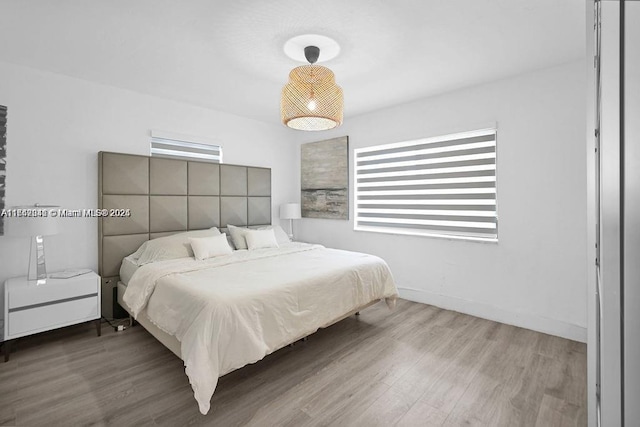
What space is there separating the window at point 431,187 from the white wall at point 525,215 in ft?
0.41

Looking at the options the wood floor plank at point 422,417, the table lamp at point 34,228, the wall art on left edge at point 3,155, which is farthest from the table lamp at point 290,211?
the wood floor plank at point 422,417

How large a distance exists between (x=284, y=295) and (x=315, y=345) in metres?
0.80

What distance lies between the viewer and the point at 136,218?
136 inches

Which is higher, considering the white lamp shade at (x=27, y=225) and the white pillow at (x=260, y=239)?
the white lamp shade at (x=27, y=225)

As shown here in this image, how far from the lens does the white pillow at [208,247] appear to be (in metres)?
3.22

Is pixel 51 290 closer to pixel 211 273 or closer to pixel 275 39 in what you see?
pixel 211 273

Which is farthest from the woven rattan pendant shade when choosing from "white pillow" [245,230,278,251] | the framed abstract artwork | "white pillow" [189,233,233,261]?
the framed abstract artwork

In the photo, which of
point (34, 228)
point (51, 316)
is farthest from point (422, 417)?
point (34, 228)

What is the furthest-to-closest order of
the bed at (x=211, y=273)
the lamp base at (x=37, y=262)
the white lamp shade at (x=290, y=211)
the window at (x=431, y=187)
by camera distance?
the white lamp shade at (x=290, y=211) < the window at (x=431, y=187) < the lamp base at (x=37, y=262) < the bed at (x=211, y=273)

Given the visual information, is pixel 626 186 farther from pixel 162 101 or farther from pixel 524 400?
pixel 162 101

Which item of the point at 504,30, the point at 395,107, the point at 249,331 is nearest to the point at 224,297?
the point at 249,331

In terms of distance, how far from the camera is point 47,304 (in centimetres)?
264

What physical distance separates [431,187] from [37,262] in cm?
426

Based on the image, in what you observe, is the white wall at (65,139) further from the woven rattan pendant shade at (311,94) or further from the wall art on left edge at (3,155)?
the woven rattan pendant shade at (311,94)
